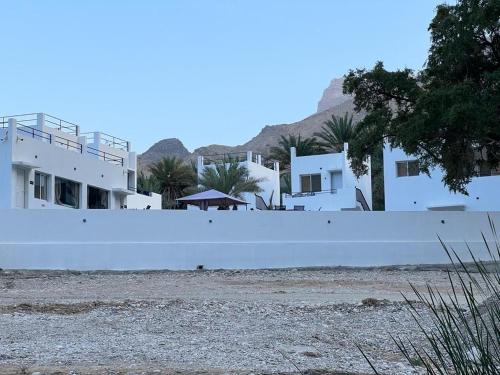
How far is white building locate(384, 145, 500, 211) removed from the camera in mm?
36781

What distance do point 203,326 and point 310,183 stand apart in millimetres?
37661

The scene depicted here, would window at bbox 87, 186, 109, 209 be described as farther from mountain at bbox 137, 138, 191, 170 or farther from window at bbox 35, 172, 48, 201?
mountain at bbox 137, 138, 191, 170

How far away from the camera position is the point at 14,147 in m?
31.6

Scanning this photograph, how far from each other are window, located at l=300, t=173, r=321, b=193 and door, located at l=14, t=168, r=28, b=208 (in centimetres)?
2158

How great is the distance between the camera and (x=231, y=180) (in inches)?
1885

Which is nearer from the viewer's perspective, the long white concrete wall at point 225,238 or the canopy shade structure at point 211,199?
the long white concrete wall at point 225,238

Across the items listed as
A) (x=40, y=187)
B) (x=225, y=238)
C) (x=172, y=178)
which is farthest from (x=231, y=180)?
(x=225, y=238)

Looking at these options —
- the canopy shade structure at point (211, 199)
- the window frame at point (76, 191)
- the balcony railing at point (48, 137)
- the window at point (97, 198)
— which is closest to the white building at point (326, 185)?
the window at point (97, 198)

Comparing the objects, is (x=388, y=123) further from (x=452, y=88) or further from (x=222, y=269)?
(x=222, y=269)

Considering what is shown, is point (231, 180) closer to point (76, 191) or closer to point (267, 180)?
point (267, 180)

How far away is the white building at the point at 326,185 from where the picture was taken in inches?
1750

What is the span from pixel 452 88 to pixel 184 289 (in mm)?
10901

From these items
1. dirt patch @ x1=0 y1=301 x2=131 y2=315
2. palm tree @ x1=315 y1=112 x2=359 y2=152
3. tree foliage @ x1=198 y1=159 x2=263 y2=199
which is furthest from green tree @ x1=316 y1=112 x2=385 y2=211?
dirt patch @ x1=0 y1=301 x2=131 y2=315

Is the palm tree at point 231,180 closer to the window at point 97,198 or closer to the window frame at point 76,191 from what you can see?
the window at point 97,198
